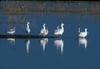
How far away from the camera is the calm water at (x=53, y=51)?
24.0 m

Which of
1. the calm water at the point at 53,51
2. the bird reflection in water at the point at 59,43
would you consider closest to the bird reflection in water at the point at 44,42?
the calm water at the point at 53,51

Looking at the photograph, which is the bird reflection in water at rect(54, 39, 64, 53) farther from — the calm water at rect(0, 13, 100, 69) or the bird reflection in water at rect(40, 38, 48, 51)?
the bird reflection in water at rect(40, 38, 48, 51)

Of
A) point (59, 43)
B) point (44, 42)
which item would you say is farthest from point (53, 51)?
point (44, 42)

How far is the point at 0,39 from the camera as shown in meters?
29.6

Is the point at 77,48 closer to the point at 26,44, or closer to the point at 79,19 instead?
the point at 26,44

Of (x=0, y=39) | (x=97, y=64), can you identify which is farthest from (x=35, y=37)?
(x=97, y=64)

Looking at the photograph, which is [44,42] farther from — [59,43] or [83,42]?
[83,42]

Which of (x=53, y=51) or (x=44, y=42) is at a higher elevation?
(x=44, y=42)

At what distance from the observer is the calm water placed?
24047 mm

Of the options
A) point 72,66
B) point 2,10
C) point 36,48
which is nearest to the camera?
point 72,66

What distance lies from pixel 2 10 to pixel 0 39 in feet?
53.3

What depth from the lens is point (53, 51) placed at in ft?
88.8

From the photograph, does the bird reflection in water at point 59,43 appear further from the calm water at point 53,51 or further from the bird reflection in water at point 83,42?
the bird reflection in water at point 83,42

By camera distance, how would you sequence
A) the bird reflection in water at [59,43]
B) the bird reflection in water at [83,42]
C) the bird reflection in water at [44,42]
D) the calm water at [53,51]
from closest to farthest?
the calm water at [53,51] < the bird reflection in water at [59,43] < the bird reflection in water at [44,42] < the bird reflection in water at [83,42]
